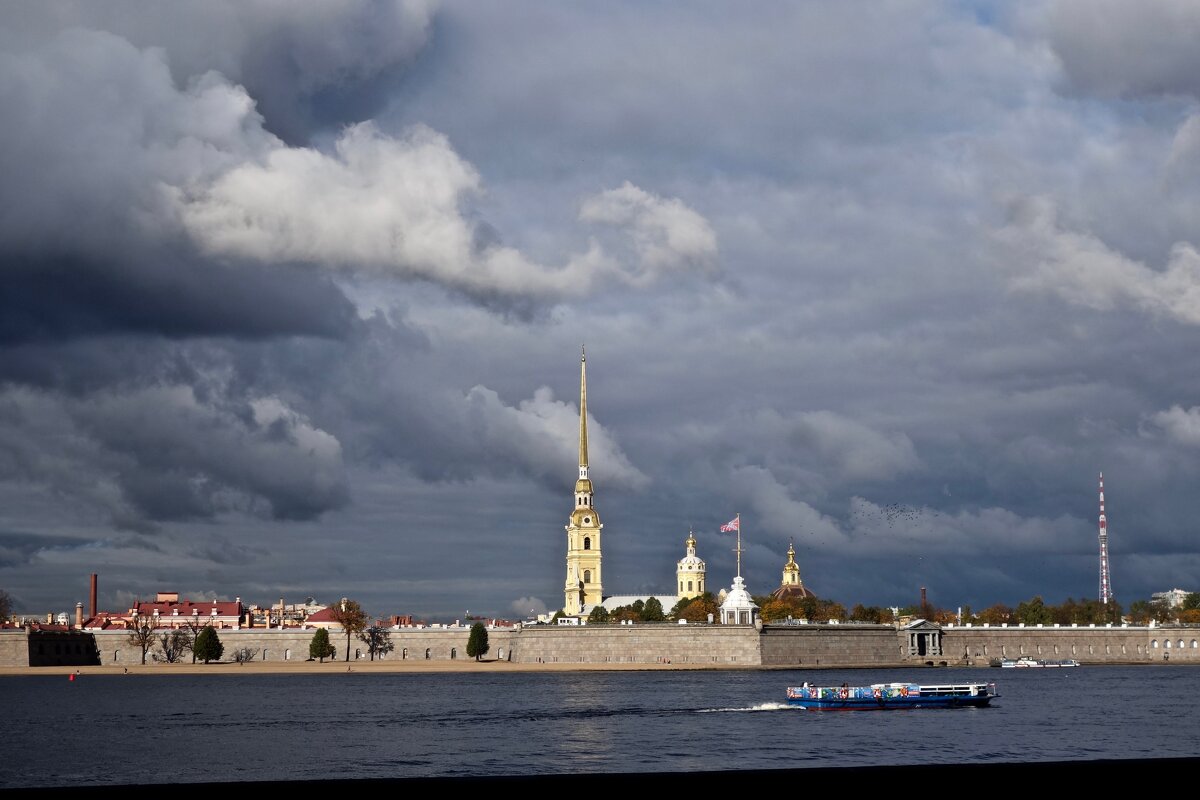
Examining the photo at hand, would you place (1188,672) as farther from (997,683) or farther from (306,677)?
(306,677)

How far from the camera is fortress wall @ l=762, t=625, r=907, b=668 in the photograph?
460 feet

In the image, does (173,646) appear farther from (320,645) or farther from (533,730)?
(533,730)

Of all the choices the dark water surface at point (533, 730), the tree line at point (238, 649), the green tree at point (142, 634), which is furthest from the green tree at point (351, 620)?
the dark water surface at point (533, 730)

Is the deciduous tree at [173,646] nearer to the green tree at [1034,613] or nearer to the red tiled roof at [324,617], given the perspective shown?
the red tiled roof at [324,617]

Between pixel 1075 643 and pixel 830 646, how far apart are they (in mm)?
40231

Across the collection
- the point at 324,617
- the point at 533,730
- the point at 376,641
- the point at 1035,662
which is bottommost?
the point at 1035,662

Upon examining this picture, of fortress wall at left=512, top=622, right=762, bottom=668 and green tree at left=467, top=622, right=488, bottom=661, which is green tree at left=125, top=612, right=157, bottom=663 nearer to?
green tree at left=467, top=622, right=488, bottom=661

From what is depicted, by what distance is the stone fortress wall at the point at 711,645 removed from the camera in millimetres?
141125

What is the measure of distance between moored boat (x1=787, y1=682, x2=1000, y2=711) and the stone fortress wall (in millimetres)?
55410

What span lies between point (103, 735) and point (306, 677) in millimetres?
78153

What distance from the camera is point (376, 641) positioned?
166 metres

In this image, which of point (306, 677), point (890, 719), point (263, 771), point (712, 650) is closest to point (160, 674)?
point (306, 677)

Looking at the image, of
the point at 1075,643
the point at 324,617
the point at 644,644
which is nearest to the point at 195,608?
the point at 324,617

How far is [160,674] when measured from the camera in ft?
482
